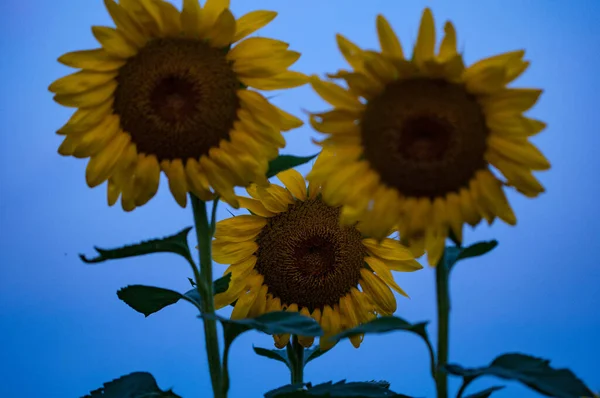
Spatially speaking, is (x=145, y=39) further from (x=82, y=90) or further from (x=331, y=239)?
(x=331, y=239)

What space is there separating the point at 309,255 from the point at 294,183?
1.06 ft

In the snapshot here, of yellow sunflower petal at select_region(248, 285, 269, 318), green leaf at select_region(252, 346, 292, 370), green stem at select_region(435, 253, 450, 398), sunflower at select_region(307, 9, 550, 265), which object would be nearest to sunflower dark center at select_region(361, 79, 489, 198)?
sunflower at select_region(307, 9, 550, 265)

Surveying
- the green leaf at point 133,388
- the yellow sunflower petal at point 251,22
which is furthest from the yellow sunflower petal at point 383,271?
the yellow sunflower petal at point 251,22

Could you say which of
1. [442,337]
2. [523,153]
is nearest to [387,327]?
[442,337]

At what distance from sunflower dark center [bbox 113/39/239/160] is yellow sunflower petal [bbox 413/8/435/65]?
671mm

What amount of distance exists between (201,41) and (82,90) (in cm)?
42

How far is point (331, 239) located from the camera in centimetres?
343

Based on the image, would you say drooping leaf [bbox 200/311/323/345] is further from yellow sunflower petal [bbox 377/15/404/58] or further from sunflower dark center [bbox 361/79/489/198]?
yellow sunflower petal [bbox 377/15/404/58]

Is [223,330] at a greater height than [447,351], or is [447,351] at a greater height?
[223,330]

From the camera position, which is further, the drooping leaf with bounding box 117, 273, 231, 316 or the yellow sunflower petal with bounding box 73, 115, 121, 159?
the drooping leaf with bounding box 117, 273, 231, 316

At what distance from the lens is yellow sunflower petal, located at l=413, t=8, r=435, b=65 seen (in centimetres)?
235

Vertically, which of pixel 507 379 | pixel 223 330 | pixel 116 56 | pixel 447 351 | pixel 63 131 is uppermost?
pixel 116 56

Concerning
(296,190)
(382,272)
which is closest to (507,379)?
(382,272)

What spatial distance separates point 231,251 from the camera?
342 cm
